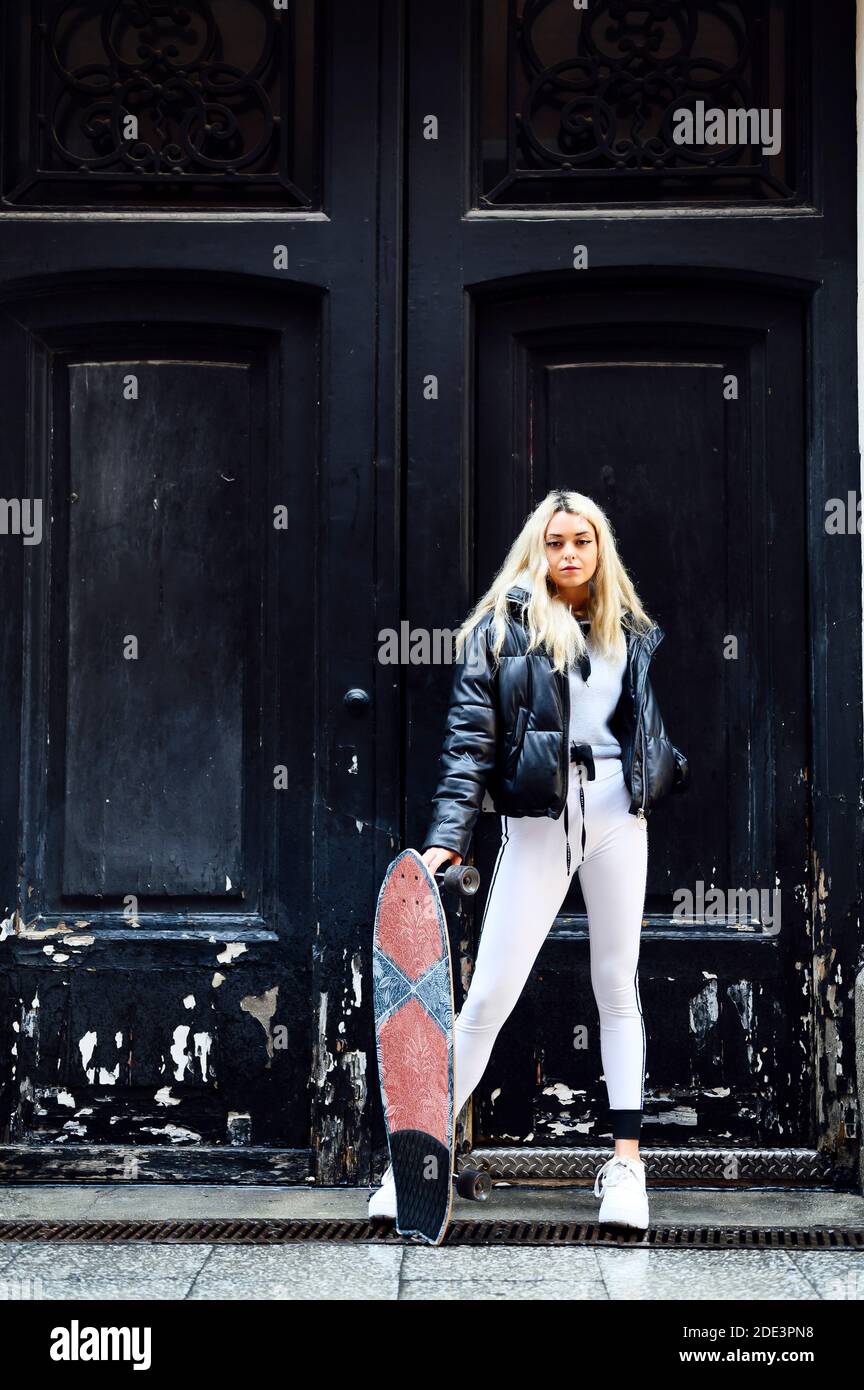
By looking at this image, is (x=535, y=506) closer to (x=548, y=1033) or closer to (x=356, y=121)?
(x=356, y=121)

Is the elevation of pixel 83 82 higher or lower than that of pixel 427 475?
higher

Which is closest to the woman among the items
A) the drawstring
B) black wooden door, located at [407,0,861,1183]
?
the drawstring

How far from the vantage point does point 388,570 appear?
4953 millimetres

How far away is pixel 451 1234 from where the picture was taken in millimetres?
4348

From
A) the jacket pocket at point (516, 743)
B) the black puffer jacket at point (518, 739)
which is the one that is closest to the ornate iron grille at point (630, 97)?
the black puffer jacket at point (518, 739)

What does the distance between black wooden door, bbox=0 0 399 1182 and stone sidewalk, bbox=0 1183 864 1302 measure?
1.10ft

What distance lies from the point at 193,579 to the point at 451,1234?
2.28 meters

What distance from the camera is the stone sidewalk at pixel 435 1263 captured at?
12.5 feet

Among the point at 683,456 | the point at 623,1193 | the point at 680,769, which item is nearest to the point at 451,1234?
the point at 623,1193

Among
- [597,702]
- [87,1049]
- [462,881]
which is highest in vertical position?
[597,702]

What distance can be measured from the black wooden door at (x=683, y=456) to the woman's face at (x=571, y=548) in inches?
21.4

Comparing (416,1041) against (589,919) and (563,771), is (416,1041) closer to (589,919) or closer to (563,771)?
(589,919)
